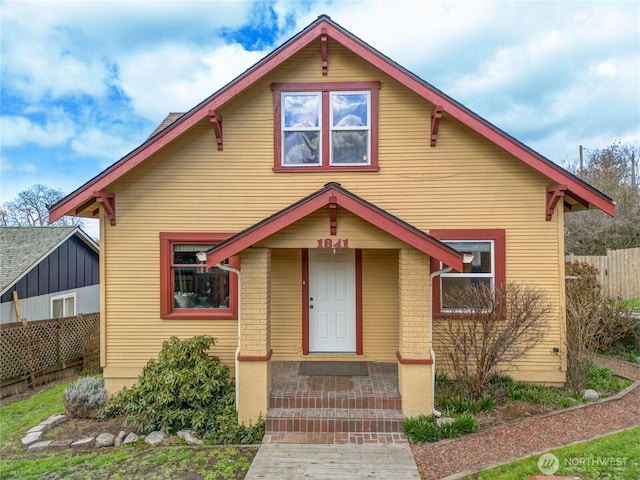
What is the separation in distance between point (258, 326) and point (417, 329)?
2.56 m

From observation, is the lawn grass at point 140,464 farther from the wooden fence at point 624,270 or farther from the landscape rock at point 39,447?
the wooden fence at point 624,270

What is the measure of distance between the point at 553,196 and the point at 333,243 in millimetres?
4288

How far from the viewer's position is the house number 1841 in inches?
225

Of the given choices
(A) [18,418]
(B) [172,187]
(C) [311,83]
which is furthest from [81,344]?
(C) [311,83]

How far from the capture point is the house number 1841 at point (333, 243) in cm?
571

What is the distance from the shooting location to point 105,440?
5496 mm

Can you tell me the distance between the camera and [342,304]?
7.50 metres

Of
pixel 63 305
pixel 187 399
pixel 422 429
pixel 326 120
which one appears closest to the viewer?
pixel 422 429

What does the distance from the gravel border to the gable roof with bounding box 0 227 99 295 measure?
515 inches

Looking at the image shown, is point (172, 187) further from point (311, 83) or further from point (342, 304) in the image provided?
point (342, 304)

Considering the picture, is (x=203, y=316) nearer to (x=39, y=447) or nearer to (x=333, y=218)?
(x=39, y=447)

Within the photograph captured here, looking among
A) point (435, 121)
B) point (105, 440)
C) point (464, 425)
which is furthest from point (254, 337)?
point (435, 121)

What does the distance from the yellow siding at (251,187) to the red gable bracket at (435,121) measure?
0.44 ft

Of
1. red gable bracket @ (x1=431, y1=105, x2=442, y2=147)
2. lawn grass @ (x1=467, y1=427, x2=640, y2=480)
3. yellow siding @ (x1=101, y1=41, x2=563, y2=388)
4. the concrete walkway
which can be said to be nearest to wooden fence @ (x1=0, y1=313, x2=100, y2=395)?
yellow siding @ (x1=101, y1=41, x2=563, y2=388)
